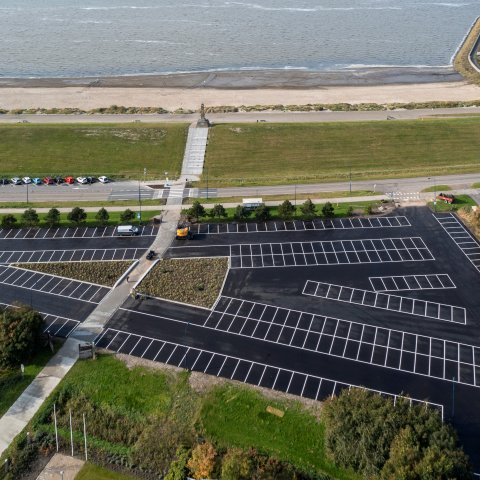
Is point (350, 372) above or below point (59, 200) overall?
above

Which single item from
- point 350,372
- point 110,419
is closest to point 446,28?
point 350,372

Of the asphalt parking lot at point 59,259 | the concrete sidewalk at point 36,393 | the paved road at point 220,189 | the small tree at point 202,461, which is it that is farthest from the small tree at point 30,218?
the small tree at point 202,461

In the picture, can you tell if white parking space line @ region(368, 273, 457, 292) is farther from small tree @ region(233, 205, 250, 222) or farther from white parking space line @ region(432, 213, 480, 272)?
small tree @ region(233, 205, 250, 222)

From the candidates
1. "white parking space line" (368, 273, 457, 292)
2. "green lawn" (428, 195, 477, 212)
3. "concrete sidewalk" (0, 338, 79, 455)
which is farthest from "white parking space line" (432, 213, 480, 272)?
"concrete sidewalk" (0, 338, 79, 455)

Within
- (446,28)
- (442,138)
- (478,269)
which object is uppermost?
(478,269)

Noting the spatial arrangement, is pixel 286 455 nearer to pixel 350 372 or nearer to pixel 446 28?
pixel 350 372

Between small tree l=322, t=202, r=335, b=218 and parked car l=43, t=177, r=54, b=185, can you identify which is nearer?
A: small tree l=322, t=202, r=335, b=218

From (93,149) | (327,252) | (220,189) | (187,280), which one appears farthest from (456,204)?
(93,149)
